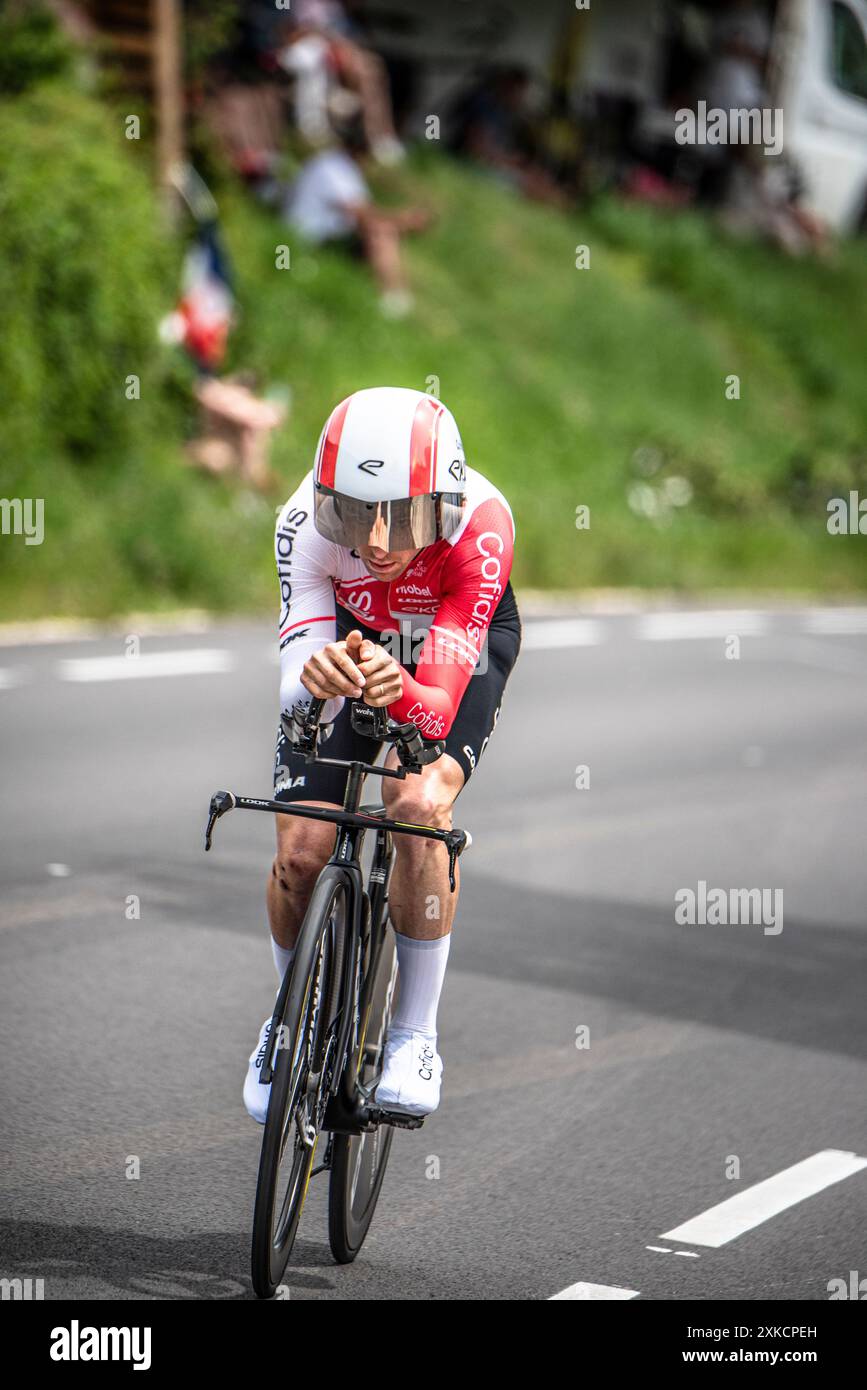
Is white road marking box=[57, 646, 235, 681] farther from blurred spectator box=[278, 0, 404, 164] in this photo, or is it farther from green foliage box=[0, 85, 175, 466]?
blurred spectator box=[278, 0, 404, 164]

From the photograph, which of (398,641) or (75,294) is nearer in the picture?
(398,641)

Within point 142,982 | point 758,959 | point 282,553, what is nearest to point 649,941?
point 758,959

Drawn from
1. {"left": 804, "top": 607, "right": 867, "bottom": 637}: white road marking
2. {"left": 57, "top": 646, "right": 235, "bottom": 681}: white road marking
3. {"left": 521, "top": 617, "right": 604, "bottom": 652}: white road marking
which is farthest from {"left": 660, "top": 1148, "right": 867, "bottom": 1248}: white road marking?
{"left": 804, "top": 607, "right": 867, "bottom": 637}: white road marking

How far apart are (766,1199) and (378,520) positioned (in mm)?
2128

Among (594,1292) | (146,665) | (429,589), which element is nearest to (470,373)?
(146,665)

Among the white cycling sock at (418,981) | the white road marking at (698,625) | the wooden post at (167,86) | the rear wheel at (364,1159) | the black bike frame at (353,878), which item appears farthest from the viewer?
the wooden post at (167,86)

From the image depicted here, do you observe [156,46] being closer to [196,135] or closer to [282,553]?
[196,135]

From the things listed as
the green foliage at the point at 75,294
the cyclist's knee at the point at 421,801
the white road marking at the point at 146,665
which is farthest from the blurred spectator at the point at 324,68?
the cyclist's knee at the point at 421,801

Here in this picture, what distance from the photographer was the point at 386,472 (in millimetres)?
4332

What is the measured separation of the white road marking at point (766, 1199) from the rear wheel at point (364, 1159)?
72cm

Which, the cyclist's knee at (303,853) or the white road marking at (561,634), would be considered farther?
the white road marking at (561,634)

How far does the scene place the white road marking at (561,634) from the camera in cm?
1681
